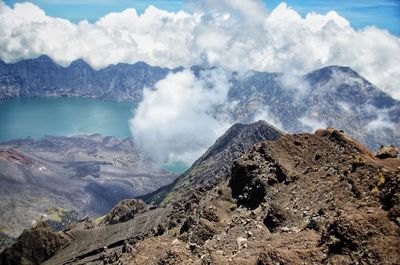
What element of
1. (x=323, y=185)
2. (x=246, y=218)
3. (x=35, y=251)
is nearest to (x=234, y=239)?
(x=246, y=218)

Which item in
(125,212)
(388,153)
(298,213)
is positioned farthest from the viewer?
(125,212)

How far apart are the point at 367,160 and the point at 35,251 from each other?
4547 inches

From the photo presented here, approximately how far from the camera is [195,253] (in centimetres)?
3847

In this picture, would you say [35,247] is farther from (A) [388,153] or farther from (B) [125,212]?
(A) [388,153]

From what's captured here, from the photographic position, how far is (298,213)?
4544 centimetres

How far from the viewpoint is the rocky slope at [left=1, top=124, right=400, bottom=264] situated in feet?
87.0

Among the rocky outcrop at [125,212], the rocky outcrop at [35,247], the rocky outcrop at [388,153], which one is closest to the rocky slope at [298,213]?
the rocky outcrop at [388,153]

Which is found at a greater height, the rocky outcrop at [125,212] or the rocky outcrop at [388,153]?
the rocky outcrop at [388,153]

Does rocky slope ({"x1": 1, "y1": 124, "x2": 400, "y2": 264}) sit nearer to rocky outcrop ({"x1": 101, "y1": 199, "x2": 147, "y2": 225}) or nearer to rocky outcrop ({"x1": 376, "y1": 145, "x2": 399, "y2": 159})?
rocky outcrop ({"x1": 376, "y1": 145, "x2": 399, "y2": 159})

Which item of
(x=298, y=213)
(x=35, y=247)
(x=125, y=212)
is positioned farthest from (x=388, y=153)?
(x=35, y=247)

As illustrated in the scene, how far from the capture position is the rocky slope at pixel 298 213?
26.5 meters

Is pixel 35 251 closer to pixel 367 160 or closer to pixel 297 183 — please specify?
pixel 297 183

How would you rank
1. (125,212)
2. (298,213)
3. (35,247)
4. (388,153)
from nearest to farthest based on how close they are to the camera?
(298,213) → (388,153) → (35,247) → (125,212)

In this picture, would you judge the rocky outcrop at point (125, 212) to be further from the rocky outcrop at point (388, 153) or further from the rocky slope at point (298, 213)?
the rocky outcrop at point (388, 153)
